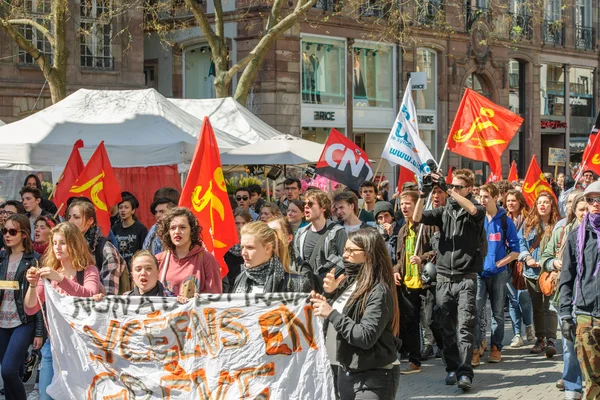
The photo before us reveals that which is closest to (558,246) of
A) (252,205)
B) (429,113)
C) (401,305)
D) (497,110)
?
(401,305)

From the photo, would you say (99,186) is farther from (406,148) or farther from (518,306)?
(518,306)

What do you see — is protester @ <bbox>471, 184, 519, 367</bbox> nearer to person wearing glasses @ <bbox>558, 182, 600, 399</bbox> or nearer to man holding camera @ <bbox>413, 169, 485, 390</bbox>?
man holding camera @ <bbox>413, 169, 485, 390</bbox>

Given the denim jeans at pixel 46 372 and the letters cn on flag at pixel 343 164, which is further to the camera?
the letters cn on flag at pixel 343 164

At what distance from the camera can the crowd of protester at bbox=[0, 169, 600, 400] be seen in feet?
17.7

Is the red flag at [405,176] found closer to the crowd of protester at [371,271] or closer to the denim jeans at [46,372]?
the crowd of protester at [371,271]

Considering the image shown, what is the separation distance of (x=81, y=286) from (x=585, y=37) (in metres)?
37.5

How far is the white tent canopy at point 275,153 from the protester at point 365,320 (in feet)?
30.3

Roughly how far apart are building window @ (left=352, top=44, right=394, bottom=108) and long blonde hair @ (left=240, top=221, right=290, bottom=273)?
2451cm

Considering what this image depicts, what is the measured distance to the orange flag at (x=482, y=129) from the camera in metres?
11.8

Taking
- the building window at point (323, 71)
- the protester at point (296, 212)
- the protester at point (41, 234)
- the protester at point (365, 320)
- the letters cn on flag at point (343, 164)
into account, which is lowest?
the protester at point (365, 320)

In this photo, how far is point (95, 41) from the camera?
25.6 m

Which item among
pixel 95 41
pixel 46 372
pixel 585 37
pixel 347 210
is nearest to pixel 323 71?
pixel 95 41

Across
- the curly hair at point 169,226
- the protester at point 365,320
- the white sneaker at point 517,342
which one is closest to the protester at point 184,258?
the curly hair at point 169,226

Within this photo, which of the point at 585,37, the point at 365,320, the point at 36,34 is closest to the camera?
the point at 365,320
